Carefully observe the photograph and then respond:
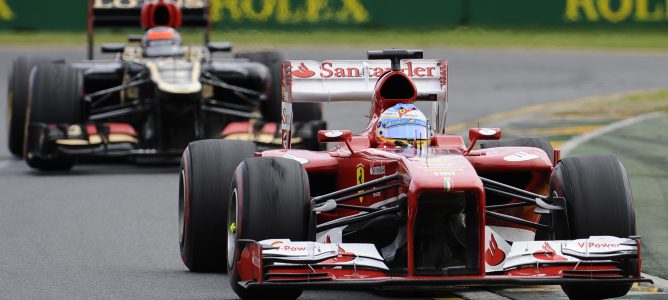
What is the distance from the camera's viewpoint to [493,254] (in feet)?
30.9

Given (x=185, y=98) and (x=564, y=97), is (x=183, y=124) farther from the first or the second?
(x=564, y=97)

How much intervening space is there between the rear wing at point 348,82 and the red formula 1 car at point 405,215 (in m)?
1.18

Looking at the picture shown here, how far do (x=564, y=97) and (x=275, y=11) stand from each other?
1004cm

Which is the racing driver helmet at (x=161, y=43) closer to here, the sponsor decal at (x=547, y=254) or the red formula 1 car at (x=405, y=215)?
the red formula 1 car at (x=405, y=215)

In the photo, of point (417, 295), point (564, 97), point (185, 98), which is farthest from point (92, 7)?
point (417, 295)

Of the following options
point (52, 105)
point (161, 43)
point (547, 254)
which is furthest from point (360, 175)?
point (161, 43)

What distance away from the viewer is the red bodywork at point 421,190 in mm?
8867

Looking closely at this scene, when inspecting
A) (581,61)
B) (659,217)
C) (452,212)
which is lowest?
(581,61)

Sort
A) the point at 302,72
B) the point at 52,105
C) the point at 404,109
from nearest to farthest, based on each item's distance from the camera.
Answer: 1. the point at 404,109
2. the point at 302,72
3. the point at 52,105

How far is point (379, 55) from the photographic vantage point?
11820 mm

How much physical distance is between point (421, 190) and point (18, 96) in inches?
447

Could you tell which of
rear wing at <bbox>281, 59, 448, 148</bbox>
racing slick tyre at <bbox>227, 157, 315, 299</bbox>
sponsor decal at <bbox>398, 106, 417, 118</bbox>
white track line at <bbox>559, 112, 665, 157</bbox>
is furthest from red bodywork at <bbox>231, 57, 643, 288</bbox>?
white track line at <bbox>559, 112, 665, 157</bbox>

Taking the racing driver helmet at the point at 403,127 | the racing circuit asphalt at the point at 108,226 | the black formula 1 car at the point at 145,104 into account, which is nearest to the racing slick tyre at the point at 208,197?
the racing circuit asphalt at the point at 108,226

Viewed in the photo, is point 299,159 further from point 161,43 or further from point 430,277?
point 161,43
